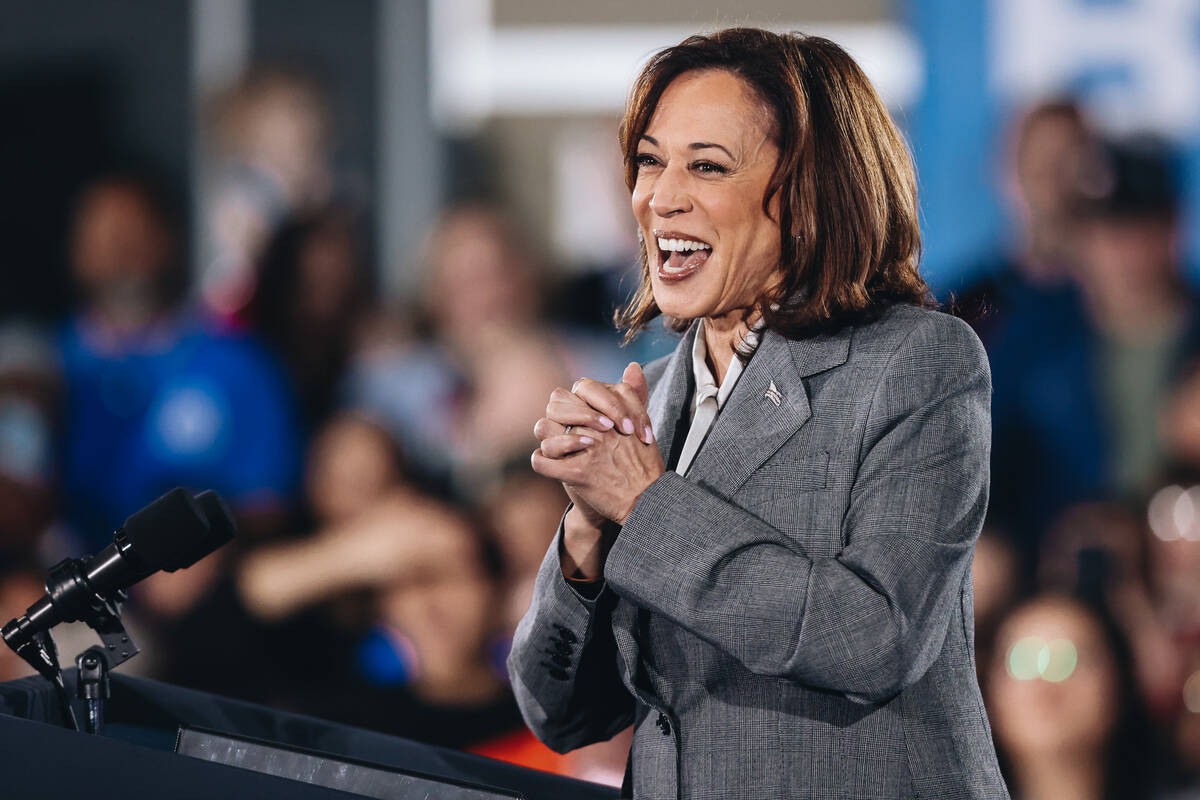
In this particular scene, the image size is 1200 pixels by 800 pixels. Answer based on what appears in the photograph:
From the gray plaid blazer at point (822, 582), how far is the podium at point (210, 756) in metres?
0.15

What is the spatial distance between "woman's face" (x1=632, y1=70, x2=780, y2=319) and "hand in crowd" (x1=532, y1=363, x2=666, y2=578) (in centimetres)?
18

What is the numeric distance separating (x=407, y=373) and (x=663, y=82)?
254cm

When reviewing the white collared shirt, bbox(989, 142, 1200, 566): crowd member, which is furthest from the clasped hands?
bbox(989, 142, 1200, 566): crowd member

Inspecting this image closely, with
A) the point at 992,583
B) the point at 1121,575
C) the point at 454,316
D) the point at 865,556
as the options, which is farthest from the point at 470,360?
the point at 865,556

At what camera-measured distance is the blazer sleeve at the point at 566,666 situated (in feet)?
4.63

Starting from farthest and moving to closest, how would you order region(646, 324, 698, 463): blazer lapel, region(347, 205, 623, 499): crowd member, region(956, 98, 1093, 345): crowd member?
region(347, 205, 623, 499): crowd member
region(956, 98, 1093, 345): crowd member
region(646, 324, 698, 463): blazer lapel

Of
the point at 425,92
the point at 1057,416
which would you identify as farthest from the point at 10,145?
the point at 1057,416

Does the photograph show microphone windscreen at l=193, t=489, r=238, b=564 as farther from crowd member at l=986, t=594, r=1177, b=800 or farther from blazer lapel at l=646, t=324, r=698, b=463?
crowd member at l=986, t=594, r=1177, b=800

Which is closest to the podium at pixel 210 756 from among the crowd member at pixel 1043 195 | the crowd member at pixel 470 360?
the crowd member at pixel 470 360

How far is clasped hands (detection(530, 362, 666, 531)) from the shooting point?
1.26m

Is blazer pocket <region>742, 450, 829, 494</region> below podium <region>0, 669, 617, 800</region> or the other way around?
the other way around

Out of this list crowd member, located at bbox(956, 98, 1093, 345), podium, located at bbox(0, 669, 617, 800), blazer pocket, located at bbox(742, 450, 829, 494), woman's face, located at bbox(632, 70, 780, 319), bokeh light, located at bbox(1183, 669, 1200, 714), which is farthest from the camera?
crowd member, located at bbox(956, 98, 1093, 345)

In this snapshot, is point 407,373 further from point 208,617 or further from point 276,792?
point 276,792

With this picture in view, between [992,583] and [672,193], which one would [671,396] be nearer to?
[672,193]
